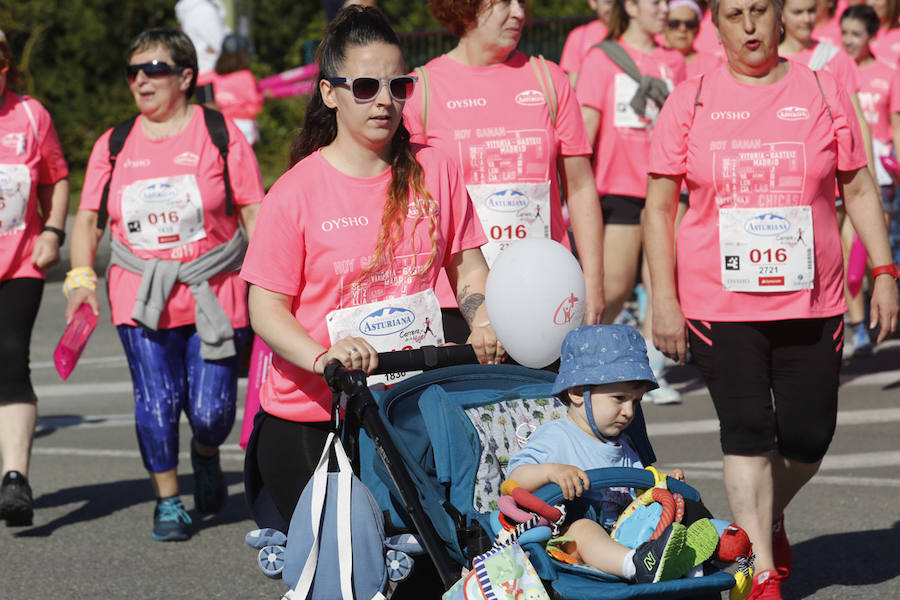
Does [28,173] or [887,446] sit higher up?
[28,173]

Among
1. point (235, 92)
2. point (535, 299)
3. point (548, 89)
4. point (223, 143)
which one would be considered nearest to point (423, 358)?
point (535, 299)

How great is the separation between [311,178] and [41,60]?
1669 centimetres

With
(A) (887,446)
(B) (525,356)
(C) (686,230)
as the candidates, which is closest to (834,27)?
(A) (887,446)

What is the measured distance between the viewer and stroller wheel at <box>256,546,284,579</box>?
13.1 ft

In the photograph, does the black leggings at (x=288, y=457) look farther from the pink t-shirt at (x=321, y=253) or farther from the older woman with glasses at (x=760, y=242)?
the older woman with glasses at (x=760, y=242)

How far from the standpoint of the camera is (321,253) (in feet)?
13.9

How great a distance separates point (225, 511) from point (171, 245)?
1.44m

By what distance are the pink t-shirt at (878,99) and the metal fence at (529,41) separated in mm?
5000

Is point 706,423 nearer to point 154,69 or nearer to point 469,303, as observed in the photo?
point 154,69

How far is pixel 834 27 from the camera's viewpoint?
11.8 meters

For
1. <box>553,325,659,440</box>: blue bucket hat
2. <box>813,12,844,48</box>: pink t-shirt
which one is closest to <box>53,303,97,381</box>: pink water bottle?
<box>553,325,659,440</box>: blue bucket hat

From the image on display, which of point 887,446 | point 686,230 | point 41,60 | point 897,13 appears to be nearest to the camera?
point 686,230

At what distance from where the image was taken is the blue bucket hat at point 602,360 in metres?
3.82

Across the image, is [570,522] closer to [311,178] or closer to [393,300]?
[393,300]
